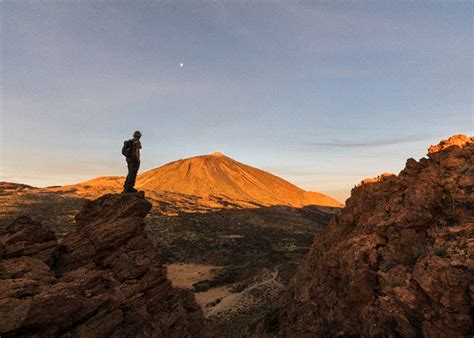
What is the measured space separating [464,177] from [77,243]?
14886mm

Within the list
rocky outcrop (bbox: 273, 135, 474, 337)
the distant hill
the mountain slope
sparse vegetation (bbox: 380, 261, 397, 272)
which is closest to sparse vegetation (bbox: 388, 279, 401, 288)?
rocky outcrop (bbox: 273, 135, 474, 337)

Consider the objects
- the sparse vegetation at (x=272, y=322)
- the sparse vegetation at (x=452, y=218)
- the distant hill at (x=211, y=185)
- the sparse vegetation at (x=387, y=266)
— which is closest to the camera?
the sparse vegetation at (x=452, y=218)

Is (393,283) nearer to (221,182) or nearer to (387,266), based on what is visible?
(387,266)

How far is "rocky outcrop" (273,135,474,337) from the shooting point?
26.9 ft

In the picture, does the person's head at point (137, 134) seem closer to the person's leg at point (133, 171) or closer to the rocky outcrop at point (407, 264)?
the person's leg at point (133, 171)

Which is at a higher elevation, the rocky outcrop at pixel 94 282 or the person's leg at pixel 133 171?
the person's leg at pixel 133 171

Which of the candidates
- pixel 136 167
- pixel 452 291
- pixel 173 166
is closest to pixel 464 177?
pixel 452 291

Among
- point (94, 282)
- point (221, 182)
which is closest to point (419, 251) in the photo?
point (94, 282)

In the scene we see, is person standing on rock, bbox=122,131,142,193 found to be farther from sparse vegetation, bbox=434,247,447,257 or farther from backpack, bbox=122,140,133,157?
sparse vegetation, bbox=434,247,447,257

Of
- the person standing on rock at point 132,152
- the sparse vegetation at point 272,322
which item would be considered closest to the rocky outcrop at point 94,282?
the person standing on rock at point 132,152

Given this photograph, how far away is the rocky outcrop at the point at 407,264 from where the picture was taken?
8211mm

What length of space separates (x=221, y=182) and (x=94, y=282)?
5097 inches

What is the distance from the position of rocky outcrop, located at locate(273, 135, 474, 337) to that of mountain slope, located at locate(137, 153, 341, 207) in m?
102

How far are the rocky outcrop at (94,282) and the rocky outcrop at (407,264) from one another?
21.5ft
